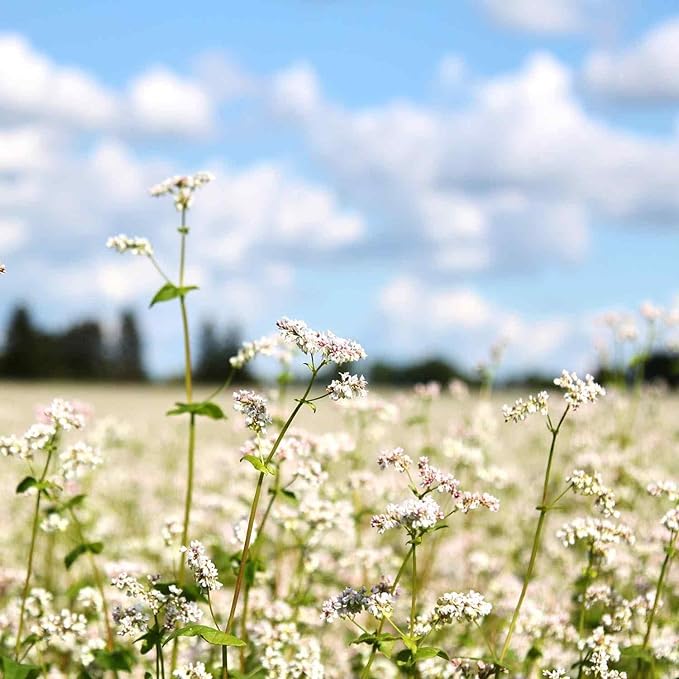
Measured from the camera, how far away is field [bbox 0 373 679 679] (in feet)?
14.6

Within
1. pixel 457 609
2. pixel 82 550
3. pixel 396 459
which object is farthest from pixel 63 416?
pixel 457 609

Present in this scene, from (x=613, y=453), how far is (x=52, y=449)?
23.3ft

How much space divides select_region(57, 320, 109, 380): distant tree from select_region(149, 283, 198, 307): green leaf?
84.7 m

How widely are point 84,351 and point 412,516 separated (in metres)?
91.7

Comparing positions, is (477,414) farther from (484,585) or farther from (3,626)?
(3,626)

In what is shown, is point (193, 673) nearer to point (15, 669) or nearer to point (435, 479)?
point (15, 669)

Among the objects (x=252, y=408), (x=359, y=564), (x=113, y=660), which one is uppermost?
(x=252, y=408)

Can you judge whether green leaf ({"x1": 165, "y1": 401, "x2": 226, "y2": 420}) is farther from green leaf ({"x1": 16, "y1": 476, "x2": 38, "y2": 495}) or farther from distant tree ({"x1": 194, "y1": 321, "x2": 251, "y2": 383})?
distant tree ({"x1": 194, "y1": 321, "x2": 251, "y2": 383})

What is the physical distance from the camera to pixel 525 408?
4402 mm

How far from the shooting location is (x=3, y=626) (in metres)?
6.04

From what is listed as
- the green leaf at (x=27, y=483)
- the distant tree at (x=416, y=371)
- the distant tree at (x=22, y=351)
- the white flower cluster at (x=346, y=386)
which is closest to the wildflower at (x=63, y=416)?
the green leaf at (x=27, y=483)

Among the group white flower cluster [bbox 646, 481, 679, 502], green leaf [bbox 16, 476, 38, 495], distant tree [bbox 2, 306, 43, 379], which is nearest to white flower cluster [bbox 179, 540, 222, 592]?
green leaf [bbox 16, 476, 38, 495]

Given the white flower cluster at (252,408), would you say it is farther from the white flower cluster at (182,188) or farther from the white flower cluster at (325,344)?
the white flower cluster at (182,188)

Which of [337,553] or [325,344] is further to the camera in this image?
[337,553]
